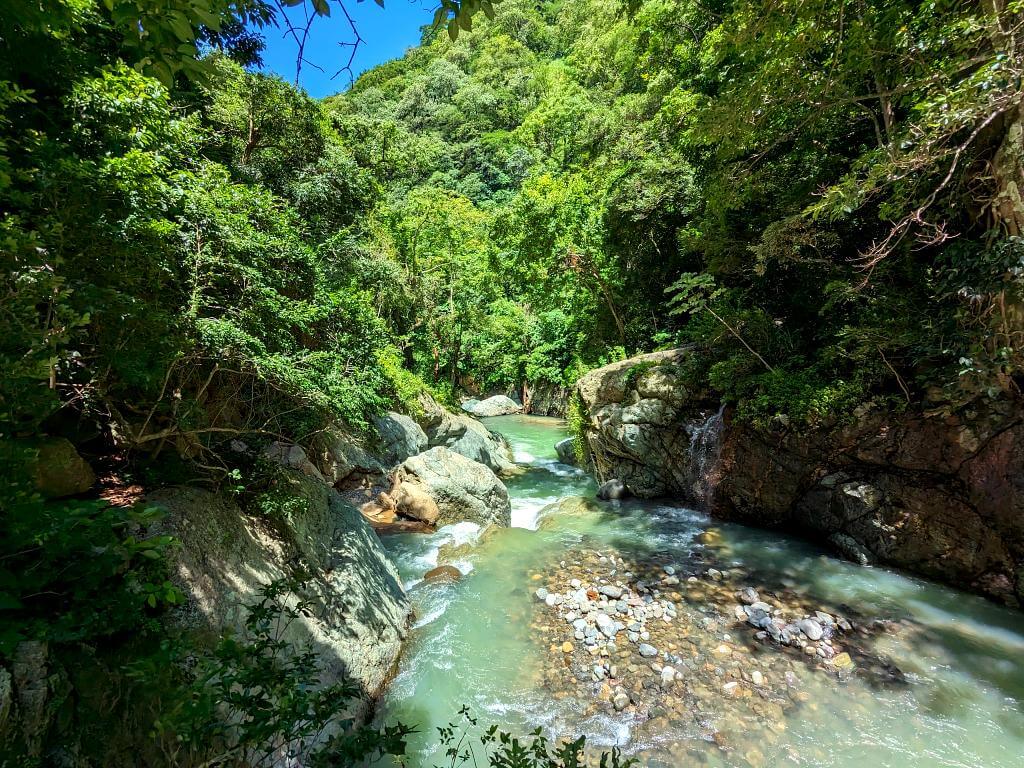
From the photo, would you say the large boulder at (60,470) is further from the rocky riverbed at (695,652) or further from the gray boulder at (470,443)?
the gray boulder at (470,443)

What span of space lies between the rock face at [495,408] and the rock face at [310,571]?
61.7ft

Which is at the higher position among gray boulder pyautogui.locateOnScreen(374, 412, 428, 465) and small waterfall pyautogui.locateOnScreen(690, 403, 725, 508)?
gray boulder pyautogui.locateOnScreen(374, 412, 428, 465)

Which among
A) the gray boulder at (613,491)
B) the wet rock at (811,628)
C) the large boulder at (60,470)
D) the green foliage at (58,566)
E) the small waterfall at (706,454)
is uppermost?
the large boulder at (60,470)

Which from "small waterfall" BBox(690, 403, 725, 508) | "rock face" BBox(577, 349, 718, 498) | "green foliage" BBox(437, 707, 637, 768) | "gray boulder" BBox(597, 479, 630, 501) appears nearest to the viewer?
"green foliage" BBox(437, 707, 637, 768)

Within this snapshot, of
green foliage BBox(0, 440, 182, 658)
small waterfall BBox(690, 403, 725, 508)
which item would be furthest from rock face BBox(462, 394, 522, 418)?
green foliage BBox(0, 440, 182, 658)

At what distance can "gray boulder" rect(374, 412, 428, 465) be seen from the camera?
10.7 metres

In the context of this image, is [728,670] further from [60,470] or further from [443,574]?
[60,470]

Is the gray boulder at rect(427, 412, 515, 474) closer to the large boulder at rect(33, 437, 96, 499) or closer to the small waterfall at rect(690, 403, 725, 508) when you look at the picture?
the small waterfall at rect(690, 403, 725, 508)

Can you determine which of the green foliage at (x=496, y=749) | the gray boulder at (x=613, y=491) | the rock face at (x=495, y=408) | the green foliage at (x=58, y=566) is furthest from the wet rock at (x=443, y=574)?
the rock face at (x=495, y=408)

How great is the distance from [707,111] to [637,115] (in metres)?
9.99

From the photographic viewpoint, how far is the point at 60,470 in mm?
3086

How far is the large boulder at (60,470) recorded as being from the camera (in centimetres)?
293

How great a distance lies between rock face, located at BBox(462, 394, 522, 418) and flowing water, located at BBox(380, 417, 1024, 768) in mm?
17254

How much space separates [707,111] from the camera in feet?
22.7
